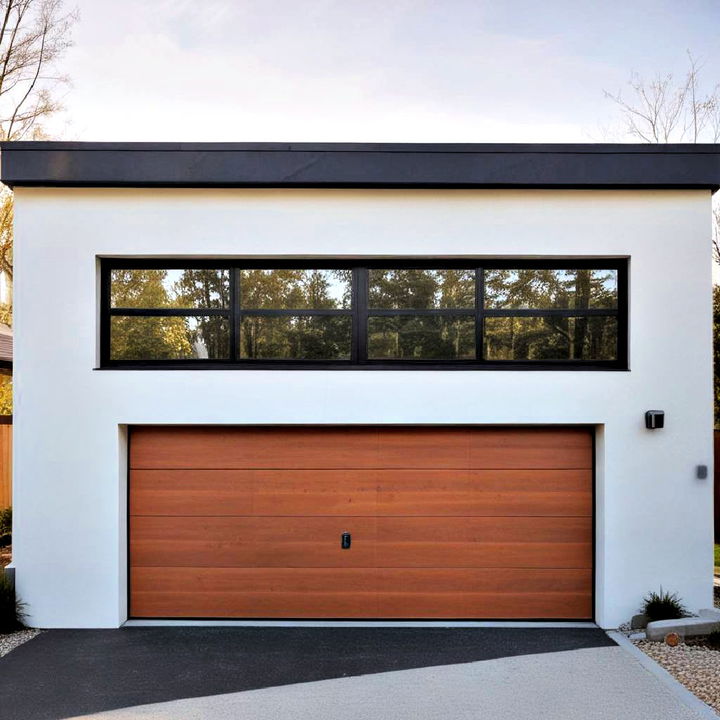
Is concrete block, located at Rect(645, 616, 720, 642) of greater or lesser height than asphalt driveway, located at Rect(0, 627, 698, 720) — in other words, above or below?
above

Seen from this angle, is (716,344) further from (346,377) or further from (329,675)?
(329,675)

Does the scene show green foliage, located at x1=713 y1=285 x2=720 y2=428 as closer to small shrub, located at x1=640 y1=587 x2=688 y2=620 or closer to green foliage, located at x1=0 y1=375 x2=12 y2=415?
small shrub, located at x1=640 y1=587 x2=688 y2=620

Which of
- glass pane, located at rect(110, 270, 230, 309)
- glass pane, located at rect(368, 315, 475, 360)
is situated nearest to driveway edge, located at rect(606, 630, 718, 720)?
glass pane, located at rect(368, 315, 475, 360)

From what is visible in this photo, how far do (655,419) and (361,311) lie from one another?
3216 millimetres

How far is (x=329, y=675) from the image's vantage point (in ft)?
18.1

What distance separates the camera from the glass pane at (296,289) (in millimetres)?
6961

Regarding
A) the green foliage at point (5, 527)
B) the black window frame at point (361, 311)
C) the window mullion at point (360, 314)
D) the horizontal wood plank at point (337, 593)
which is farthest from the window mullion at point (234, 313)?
the green foliage at point (5, 527)

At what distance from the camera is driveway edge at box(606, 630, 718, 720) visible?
482cm

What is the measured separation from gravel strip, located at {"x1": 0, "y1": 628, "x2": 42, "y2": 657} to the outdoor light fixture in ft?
21.5

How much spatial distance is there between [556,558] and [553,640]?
0.86 m

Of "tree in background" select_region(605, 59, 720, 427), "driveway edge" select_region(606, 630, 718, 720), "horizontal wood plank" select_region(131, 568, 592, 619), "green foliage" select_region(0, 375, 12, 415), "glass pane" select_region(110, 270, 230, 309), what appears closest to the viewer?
"driveway edge" select_region(606, 630, 718, 720)

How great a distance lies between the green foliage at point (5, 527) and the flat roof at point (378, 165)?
19.1 feet

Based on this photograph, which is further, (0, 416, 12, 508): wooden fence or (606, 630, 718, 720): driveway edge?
(0, 416, 12, 508): wooden fence

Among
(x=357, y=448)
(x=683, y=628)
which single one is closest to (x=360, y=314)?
(x=357, y=448)
